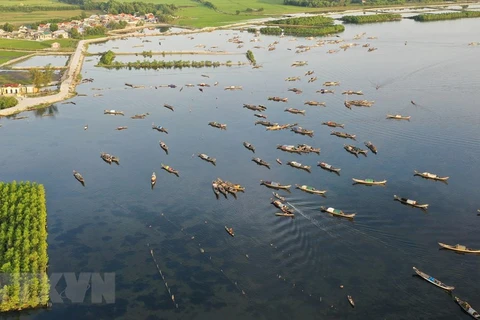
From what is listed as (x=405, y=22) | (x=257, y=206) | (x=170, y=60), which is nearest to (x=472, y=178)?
(x=257, y=206)

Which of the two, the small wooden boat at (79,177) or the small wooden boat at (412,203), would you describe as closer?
the small wooden boat at (412,203)

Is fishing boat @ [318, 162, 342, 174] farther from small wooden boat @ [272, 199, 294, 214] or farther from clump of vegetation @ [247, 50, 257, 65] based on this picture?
clump of vegetation @ [247, 50, 257, 65]

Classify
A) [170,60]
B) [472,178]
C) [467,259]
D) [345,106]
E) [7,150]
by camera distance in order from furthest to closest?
[170,60]
[345,106]
[7,150]
[472,178]
[467,259]

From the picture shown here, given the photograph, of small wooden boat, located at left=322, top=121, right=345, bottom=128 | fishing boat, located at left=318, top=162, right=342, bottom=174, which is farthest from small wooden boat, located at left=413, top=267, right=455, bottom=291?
small wooden boat, located at left=322, top=121, right=345, bottom=128

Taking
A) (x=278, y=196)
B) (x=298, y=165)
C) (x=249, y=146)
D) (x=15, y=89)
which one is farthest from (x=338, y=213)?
(x=15, y=89)

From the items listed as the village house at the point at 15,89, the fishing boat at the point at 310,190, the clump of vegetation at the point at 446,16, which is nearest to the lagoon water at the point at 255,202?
the fishing boat at the point at 310,190

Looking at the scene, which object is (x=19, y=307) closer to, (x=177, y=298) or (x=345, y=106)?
(x=177, y=298)

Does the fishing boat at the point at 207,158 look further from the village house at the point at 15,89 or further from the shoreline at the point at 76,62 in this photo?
the village house at the point at 15,89
